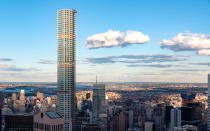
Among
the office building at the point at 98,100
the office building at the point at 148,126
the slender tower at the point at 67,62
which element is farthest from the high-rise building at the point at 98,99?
the slender tower at the point at 67,62

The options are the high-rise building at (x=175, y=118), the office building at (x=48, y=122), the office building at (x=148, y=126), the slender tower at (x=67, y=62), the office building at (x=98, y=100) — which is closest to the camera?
the office building at (x=48, y=122)

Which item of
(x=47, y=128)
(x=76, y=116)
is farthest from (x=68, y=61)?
(x=47, y=128)

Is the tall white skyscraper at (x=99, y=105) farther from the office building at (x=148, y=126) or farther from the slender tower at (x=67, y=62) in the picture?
the slender tower at (x=67, y=62)

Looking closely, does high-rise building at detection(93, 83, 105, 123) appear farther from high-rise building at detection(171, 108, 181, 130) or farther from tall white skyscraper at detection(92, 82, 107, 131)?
high-rise building at detection(171, 108, 181, 130)

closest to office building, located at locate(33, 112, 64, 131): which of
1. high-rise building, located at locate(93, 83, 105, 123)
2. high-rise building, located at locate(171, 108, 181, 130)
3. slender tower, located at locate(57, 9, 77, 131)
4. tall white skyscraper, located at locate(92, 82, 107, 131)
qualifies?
slender tower, located at locate(57, 9, 77, 131)

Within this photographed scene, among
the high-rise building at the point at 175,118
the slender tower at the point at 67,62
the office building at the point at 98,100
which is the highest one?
the slender tower at the point at 67,62

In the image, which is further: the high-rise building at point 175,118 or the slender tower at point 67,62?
the high-rise building at point 175,118
